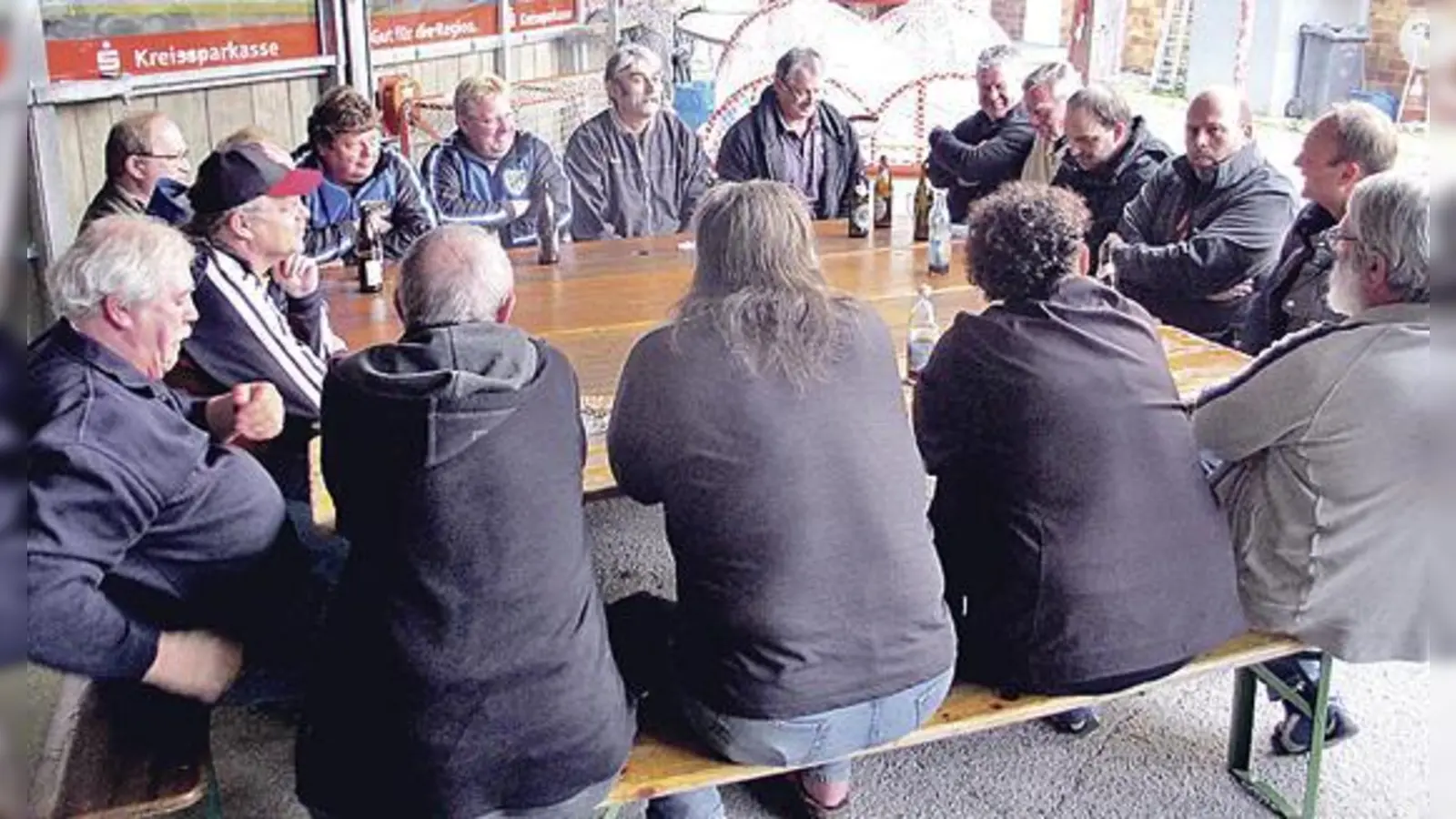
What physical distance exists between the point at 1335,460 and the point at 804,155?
3060 millimetres

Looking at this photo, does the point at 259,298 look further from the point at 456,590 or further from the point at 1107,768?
the point at 1107,768

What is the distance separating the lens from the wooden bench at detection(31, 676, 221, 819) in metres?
1.89

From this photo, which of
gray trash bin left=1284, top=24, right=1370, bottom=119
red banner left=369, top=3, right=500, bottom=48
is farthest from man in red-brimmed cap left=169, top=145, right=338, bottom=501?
red banner left=369, top=3, right=500, bottom=48

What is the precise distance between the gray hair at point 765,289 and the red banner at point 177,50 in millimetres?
3280

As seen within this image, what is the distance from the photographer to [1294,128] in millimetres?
5555

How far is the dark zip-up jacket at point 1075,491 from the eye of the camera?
2.13 metres

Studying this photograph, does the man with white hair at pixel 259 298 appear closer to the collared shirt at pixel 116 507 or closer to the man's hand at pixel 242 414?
the man's hand at pixel 242 414

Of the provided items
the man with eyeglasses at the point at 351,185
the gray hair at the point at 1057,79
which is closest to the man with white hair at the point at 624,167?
the man with eyeglasses at the point at 351,185

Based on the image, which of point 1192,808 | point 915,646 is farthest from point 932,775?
point 915,646

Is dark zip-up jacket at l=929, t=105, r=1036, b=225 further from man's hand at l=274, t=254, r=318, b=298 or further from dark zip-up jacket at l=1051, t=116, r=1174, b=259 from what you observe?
man's hand at l=274, t=254, r=318, b=298

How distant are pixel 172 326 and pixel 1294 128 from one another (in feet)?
15.8

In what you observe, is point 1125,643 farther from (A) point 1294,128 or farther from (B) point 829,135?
(A) point 1294,128

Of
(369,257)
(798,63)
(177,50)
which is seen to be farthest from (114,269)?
(177,50)

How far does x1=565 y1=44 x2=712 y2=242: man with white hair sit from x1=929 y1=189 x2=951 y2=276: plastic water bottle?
127 centimetres
